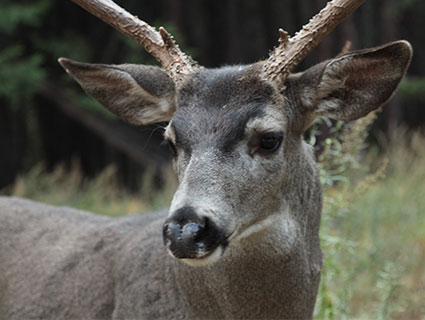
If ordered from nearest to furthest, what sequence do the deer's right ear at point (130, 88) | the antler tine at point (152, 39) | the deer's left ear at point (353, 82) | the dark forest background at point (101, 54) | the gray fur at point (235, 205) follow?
the gray fur at point (235, 205)
the deer's left ear at point (353, 82)
the antler tine at point (152, 39)
the deer's right ear at point (130, 88)
the dark forest background at point (101, 54)

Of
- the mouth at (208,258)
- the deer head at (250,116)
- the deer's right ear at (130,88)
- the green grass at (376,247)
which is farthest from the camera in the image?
the green grass at (376,247)

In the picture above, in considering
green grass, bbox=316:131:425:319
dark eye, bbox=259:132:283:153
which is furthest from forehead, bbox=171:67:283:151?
green grass, bbox=316:131:425:319

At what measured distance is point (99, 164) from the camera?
14758 mm

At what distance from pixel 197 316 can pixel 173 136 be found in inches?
39.7

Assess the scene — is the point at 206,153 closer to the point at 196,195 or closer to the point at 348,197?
the point at 196,195

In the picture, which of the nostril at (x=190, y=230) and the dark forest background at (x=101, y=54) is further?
the dark forest background at (x=101, y=54)

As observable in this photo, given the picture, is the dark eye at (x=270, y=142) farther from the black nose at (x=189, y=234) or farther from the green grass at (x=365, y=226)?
the green grass at (x=365, y=226)

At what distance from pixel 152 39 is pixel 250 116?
0.79 m

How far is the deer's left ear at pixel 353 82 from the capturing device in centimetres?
348

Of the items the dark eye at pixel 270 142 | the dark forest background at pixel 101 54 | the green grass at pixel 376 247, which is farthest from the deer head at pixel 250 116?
the dark forest background at pixel 101 54

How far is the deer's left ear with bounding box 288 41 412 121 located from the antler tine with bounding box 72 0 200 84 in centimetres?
62

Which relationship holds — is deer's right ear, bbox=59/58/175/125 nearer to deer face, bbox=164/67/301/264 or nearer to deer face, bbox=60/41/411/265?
deer face, bbox=60/41/411/265

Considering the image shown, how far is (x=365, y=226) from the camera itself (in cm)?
738

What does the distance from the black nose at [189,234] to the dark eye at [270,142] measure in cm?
60
